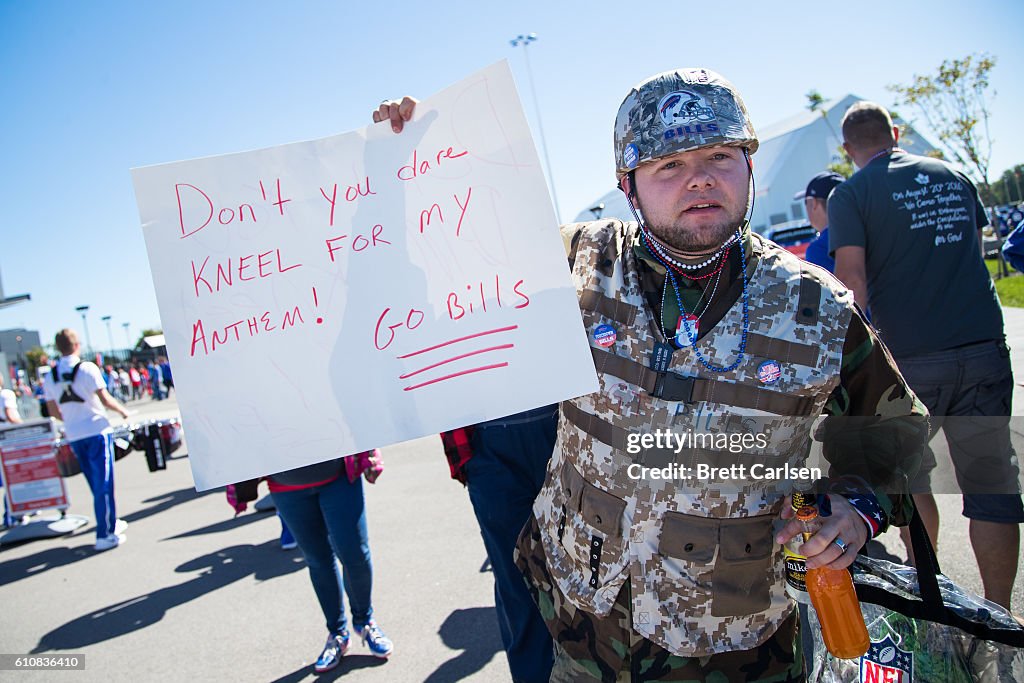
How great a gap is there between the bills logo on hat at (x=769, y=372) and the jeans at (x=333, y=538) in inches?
88.8

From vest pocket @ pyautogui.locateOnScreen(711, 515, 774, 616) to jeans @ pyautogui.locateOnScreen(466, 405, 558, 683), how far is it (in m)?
0.85

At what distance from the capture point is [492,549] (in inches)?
87.3

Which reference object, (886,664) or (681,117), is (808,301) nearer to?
(681,117)

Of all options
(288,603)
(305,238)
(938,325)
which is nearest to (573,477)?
(305,238)

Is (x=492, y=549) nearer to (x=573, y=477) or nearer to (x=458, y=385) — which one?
(x=573, y=477)

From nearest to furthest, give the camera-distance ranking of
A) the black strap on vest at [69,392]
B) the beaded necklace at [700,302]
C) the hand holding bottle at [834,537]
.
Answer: the hand holding bottle at [834,537] < the beaded necklace at [700,302] < the black strap on vest at [69,392]

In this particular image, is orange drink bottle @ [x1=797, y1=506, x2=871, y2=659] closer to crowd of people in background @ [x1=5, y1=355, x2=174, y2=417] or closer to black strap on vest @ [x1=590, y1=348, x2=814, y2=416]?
black strap on vest @ [x1=590, y1=348, x2=814, y2=416]

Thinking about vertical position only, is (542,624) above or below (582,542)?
below

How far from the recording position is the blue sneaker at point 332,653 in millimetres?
3295

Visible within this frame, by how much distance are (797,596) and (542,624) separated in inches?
34.9

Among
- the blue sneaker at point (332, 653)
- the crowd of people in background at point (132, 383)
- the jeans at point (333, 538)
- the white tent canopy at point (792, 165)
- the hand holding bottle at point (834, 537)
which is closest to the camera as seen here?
the hand holding bottle at point (834, 537)

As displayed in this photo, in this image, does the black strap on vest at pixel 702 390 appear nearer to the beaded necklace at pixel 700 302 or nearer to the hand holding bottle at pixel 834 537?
the beaded necklace at pixel 700 302

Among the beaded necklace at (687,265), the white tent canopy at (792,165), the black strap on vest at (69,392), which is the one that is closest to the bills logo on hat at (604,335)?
the beaded necklace at (687,265)

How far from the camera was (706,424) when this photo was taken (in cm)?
148
